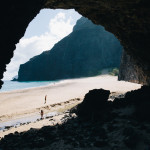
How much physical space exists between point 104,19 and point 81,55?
127m

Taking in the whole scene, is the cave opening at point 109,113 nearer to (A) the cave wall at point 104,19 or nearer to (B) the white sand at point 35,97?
(A) the cave wall at point 104,19

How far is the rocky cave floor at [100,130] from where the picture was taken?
39.2 ft

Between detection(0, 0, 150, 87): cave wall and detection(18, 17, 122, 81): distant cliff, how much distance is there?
370 feet

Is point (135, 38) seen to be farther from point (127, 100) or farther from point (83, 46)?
point (83, 46)

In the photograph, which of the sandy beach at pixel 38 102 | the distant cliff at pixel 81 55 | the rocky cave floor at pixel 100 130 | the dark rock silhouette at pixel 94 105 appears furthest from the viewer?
the distant cliff at pixel 81 55

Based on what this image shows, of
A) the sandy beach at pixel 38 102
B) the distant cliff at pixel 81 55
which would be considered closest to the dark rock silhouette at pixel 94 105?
the sandy beach at pixel 38 102

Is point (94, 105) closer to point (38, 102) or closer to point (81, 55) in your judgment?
point (38, 102)

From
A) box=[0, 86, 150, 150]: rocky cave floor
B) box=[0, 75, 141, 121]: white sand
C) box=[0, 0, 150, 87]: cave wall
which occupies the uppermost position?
box=[0, 0, 150, 87]: cave wall

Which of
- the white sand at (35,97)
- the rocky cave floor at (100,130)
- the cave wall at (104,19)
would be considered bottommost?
the white sand at (35,97)

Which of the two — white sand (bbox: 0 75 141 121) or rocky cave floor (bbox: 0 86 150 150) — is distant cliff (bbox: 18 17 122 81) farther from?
rocky cave floor (bbox: 0 86 150 150)

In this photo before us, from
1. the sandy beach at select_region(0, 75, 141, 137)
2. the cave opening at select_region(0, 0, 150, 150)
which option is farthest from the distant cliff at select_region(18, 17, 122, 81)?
the cave opening at select_region(0, 0, 150, 150)

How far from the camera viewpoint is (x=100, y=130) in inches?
556

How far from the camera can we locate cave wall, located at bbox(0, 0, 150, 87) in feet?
36.0

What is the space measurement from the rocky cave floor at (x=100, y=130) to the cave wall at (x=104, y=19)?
5519 mm
